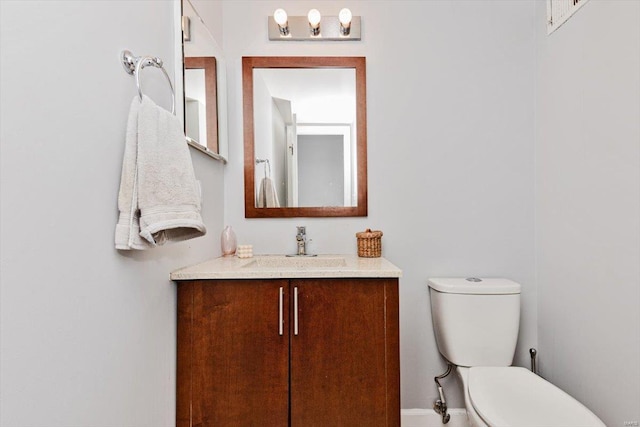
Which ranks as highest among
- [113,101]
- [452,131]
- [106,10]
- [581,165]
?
[106,10]

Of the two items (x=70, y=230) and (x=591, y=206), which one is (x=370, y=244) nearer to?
(x=591, y=206)

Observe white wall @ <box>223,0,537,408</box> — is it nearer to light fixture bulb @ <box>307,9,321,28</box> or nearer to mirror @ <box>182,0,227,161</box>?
light fixture bulb @ <box>307,9,321,28</box>

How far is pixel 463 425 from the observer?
69.9 inches

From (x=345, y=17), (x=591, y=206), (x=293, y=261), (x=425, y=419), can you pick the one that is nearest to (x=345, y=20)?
(x=345, y=17)

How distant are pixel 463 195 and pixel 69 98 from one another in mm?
A: 1701

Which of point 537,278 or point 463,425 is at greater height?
point 537,278

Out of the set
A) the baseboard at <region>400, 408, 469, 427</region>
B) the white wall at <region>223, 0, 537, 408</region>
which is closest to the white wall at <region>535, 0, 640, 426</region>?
the white wall at <region>223, 0, 537, 408</region>

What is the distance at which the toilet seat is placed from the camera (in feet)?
3.68

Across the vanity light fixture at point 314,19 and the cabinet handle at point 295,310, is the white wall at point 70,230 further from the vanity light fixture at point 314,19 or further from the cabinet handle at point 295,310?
the vanity light fixture at point 314,19

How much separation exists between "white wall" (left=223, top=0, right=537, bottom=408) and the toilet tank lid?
117mm

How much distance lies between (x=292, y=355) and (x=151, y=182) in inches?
30.5

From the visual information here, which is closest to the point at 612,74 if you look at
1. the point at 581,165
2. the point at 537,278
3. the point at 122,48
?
the point at 581,165

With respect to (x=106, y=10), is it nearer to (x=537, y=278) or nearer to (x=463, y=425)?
(x=537, y=278)

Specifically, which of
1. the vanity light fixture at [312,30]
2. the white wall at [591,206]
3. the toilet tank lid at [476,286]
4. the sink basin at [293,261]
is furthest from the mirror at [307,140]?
the white wall at [591,206]
